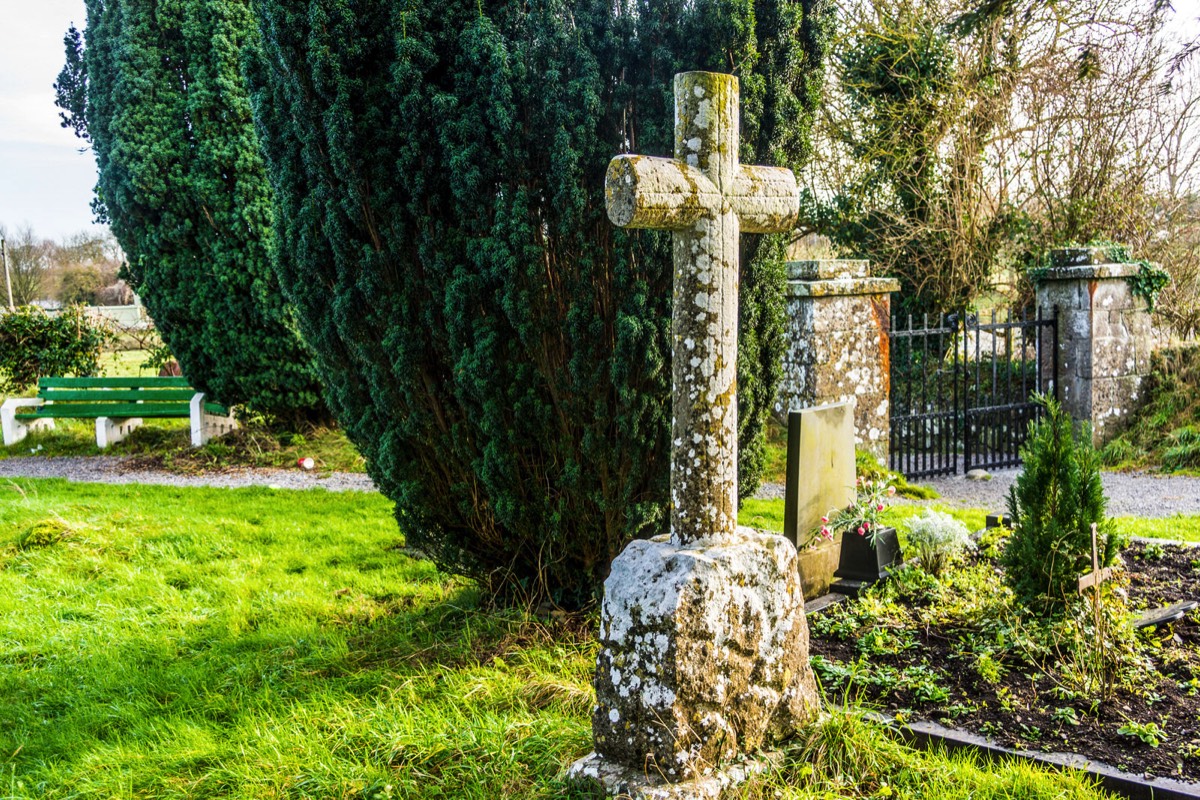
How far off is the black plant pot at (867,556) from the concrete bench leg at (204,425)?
8.10 m

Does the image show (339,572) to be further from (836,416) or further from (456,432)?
(836,416)

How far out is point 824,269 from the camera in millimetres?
8750

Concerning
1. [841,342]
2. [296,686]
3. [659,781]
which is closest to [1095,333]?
[841,342]

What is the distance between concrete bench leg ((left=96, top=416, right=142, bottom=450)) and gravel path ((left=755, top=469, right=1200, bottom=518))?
8.13m

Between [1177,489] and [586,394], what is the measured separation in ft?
23.0

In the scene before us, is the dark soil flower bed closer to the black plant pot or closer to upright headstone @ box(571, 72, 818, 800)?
the black plant pot

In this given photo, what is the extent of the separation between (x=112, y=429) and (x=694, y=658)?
10746 millimetres

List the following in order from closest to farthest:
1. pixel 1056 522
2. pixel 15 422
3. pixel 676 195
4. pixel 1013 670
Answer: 1. pixel 676 195
2. pixel 1013 670
3. pixel 1056 522
4. pixel 15 422

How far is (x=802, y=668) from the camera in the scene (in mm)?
3301

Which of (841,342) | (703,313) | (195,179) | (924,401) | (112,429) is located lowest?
(112,429)

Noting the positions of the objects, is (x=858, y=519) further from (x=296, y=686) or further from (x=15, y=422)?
(x=15, y=422)

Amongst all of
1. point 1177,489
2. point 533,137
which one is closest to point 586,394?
point 533,137

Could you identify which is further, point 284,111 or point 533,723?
point 284,111

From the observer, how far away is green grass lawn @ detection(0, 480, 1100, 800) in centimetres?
319
